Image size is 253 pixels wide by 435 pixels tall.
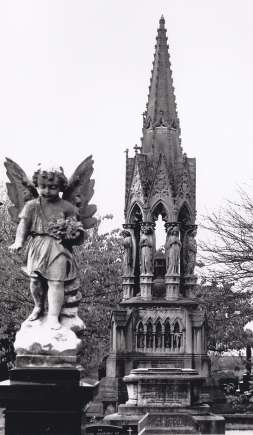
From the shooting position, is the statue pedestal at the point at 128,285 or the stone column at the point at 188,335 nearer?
the stone column at the point at 188,335

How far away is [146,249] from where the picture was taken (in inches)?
1013

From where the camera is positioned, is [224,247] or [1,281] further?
[1,281]

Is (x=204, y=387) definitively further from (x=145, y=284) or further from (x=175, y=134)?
(x=175, y=134)

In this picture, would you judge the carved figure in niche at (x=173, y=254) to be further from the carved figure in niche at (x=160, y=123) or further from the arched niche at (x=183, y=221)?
the carved figure in niche at (x=160, y=123)

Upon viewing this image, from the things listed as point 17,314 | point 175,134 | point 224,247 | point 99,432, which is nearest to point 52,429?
point 99,432

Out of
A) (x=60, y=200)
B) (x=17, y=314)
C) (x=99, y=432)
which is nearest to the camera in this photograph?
(x=60, y=200)

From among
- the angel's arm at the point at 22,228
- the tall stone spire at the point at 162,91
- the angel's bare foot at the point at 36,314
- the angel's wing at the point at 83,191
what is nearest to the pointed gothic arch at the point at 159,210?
the tall stone spire at the point at 162,91

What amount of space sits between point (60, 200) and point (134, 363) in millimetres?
14323

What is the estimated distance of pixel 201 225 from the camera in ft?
83.5

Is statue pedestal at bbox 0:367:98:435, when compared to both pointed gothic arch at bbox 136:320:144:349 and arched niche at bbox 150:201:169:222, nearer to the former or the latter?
pointed gothic arch at bbox 136:320:144:349

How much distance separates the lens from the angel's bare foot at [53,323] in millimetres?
10992

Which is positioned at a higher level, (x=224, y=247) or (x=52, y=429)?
(x=224, y=247)

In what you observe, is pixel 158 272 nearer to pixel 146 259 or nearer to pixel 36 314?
pixel 146 259

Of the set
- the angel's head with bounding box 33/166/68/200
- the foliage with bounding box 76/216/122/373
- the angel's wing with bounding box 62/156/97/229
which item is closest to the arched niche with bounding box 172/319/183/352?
the foliage with bounding box 76/216/122/373
